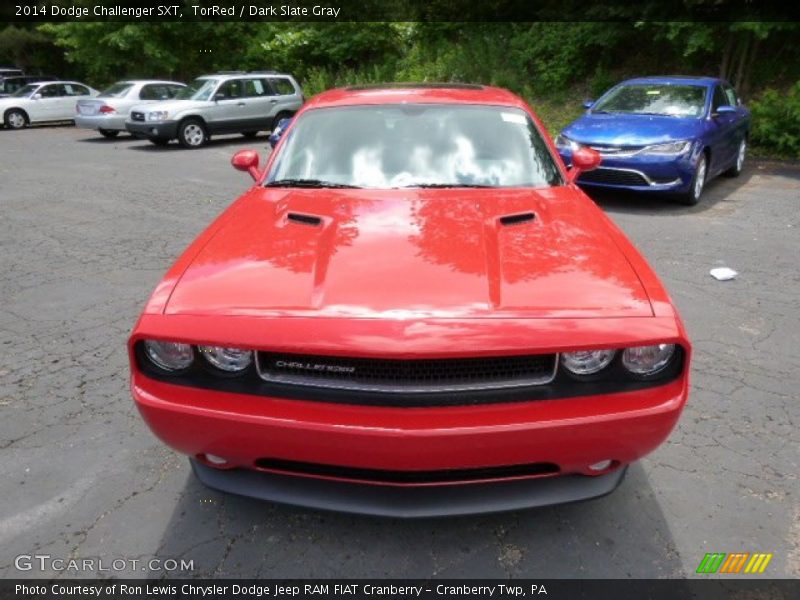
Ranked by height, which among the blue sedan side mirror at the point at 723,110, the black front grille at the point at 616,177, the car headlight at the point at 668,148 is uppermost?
the blue sedan side mirror at the point at 723,110

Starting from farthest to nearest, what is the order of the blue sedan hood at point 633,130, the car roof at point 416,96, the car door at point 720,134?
1. the car door at point 720,134
2. the blue sedan hood at point 633,130
3. the car roof at point 416,96

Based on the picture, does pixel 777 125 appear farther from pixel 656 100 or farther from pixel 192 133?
pixel 192 133

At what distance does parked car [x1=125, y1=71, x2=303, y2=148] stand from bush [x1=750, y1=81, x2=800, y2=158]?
426 inches

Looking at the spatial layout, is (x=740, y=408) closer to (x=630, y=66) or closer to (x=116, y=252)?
(x=116, y=252)

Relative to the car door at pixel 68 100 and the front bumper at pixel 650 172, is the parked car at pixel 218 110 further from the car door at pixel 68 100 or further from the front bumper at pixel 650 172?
the front bumper at pixel 650 172

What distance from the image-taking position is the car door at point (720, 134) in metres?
8.21

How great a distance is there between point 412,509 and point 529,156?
83.9 inches

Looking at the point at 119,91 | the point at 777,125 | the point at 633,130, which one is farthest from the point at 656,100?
the point at 119,91

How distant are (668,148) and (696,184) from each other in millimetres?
718

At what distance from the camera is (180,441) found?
84.9 inches

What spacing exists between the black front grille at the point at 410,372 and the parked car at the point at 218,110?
1392 centimetres

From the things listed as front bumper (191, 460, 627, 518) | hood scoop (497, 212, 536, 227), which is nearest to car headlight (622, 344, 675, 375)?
front bumper (191, 460, 627, 518)

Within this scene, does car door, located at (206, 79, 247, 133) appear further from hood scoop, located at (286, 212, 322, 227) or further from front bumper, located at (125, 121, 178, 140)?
hood scoop, located at (286, 212, 322, 227)

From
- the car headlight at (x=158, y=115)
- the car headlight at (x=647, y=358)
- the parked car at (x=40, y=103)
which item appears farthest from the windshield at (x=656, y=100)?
the parked car at (x=40, y=103)
